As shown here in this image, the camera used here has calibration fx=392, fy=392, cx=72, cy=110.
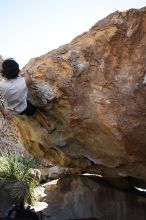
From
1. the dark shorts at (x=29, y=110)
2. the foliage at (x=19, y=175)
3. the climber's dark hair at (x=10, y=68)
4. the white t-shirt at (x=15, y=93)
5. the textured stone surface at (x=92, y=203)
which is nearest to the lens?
the climber's dark hair at (x=10, y=68)

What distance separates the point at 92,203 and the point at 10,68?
3.30 metres

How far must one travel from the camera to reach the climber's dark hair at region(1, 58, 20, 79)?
19.9ft

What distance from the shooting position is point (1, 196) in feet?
30.0

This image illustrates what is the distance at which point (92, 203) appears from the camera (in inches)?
306

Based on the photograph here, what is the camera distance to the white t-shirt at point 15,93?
623 cm

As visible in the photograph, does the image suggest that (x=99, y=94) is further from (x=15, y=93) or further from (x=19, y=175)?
(x=19, y=175)

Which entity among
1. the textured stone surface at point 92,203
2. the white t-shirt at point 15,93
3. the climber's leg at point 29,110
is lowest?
the textured stone surface at point 92,203

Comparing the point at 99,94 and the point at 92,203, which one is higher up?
the point at 99,94

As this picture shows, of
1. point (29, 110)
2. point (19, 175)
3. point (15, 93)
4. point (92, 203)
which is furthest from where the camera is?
point (19, 175)

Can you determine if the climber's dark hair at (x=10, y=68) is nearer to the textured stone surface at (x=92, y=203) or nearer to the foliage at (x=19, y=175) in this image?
the textured stone surface at (x=92, y=203)

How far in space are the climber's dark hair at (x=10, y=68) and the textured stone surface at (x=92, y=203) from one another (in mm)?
3013

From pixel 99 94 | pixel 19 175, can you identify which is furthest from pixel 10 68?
pixel 19 175

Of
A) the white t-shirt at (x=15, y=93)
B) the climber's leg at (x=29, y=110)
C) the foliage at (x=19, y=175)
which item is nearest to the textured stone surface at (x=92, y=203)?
the foliage at (x=19, y=175)

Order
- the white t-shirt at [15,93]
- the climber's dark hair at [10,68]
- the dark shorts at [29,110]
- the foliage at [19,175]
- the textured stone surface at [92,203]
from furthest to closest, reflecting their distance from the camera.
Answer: the foliage at [19,175]
the textured stone surface at [92,203]
the dark shorts at [29,110]
the white t-shirt at [15,93]
the climber's dark hair at [10,68]
